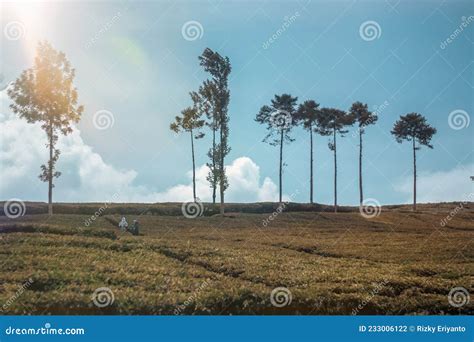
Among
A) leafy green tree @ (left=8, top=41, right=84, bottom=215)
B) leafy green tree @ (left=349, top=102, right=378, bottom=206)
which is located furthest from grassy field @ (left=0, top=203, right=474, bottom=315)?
leafy green tree @ (left=349, top=102, right=378, bottom=206)

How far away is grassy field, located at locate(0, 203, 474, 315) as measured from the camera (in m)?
19.0

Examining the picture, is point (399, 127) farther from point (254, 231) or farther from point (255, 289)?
point (255, 289)

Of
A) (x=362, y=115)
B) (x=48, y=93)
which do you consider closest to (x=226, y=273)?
(x=48, y=93)

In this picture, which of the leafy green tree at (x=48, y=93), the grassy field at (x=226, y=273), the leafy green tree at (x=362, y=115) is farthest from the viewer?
the leafy green tree at (x=362, y=115)

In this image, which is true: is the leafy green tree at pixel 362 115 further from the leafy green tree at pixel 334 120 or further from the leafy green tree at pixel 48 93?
the leafy green tree at pixel 48 93

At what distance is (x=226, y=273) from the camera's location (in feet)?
80.9

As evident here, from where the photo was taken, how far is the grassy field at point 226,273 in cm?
1905

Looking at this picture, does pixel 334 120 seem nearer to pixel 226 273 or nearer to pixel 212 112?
pixel 212 112

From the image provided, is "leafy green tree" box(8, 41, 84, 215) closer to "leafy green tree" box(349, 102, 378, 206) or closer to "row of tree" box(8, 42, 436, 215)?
"row of tree" box(8, 42, 436, 215)

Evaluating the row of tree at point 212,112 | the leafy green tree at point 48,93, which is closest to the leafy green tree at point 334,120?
the row of tree at point 212,112

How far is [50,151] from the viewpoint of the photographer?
51375 millimetres
